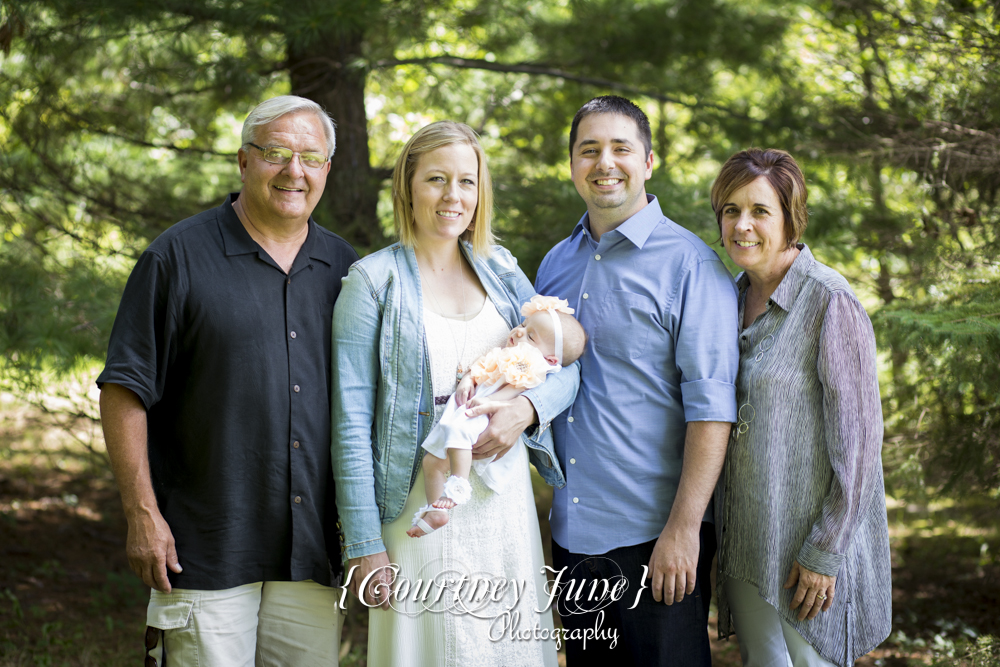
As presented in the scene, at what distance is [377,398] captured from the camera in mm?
2258

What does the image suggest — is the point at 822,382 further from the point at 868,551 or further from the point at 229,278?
the point at 229,278

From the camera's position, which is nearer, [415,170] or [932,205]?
[415,170]

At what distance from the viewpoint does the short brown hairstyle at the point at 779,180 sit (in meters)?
2.28

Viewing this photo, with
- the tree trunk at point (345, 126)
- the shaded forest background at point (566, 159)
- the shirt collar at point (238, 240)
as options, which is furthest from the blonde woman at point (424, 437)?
the tree trunk at point (345, 126)

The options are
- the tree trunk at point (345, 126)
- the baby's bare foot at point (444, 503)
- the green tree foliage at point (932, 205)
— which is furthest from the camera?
the tree trunk at point (345, 126)

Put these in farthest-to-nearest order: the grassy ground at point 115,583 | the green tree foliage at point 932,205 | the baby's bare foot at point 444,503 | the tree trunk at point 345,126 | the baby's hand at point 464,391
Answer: the tree trunk at point 345,126 < the grassy ground at point 115,583 < the green tree foliage at point 932,205 < the baby's hand at point 464,391 < the baby's bare foot at point 444,503

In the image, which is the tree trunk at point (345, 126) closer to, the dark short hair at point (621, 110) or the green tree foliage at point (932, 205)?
the dark short hair at point (621, 110)

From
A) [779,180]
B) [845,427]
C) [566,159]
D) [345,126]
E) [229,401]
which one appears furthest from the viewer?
[566,159]

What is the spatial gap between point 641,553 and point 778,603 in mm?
423

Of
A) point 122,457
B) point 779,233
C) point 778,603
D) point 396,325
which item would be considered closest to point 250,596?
point 122,457

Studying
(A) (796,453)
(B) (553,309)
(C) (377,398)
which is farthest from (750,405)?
(C) (377,398)

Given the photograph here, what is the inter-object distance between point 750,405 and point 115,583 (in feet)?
13.9

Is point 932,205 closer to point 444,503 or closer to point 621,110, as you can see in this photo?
point 621,110

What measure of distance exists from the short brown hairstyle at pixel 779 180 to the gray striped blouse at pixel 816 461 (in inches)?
4.3
